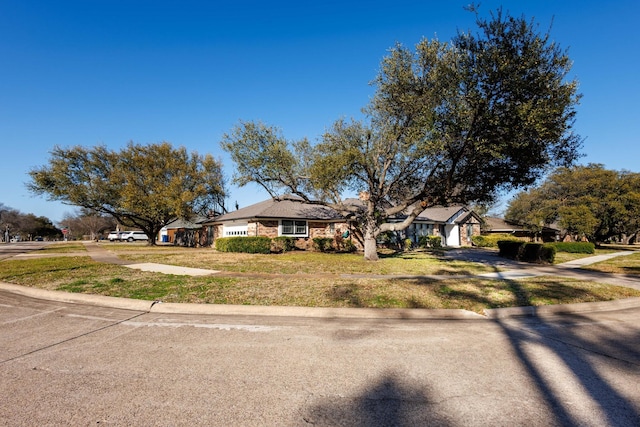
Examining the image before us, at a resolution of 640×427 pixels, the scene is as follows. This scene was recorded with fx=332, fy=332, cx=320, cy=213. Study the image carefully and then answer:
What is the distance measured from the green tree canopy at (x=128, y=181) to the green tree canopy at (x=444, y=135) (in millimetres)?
19280

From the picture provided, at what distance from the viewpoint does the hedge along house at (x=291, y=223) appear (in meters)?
25.8

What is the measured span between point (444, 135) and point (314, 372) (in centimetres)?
1093

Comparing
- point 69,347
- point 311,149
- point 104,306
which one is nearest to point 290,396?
point 69,347

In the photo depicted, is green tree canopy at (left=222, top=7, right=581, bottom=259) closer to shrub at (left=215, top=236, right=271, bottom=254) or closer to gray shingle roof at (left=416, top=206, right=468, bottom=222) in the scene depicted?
shrub at (left=215, top=236, right=271, bottom=254)

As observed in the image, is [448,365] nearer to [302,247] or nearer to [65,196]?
[302,247]

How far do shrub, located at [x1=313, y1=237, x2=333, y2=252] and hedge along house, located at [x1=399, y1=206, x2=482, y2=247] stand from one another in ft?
32.0

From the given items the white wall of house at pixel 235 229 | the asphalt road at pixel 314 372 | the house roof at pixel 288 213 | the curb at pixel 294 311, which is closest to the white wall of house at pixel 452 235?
the house roof at pixel 288 213

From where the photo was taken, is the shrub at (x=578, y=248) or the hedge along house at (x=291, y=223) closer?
the shrub at (x=578, y=248)

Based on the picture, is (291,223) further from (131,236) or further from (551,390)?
(131,236)

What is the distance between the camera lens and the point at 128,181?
3394 cm

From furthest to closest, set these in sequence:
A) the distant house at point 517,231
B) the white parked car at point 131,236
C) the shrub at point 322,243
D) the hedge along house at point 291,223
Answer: the white parked car at point 131,236 → the distant house at point 517,231 → the hedge along house at point 291,223 → the shrub at point 322,243

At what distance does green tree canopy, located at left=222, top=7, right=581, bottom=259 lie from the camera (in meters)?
10.9

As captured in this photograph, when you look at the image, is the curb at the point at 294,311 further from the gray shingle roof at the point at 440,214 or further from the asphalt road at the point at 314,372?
the gray shingle roof at the point at 440,214

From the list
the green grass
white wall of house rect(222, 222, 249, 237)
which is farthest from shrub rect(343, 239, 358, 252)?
the green grass
